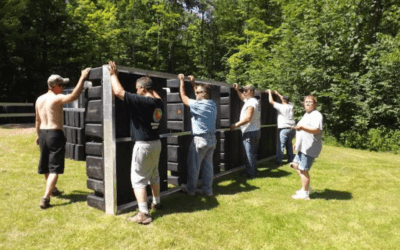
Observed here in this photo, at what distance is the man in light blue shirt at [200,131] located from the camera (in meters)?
4.87

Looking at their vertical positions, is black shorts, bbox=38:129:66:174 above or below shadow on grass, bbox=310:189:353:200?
above

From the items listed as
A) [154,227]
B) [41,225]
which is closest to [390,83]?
[154,227]

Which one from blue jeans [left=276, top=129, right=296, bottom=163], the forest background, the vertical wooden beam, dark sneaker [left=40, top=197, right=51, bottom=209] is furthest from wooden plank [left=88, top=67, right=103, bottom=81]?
the forest background

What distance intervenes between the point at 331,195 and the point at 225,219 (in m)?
2.61

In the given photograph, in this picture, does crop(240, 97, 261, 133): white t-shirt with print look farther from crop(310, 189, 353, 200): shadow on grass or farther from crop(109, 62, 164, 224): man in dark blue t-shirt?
crop(109, 62, 164, 224): man in dark blue t-shirt

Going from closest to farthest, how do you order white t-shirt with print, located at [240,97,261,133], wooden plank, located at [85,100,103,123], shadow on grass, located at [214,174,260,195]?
wooden plank, located at [85,100,103,123] → shadow on grass, located at [214,174,260,195] → white t-shirt with print, located at [240,97,261,133]

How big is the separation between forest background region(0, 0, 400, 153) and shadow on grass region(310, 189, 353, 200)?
8.97 meters

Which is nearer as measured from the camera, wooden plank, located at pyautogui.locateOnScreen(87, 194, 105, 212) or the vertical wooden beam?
the vertical wooden beam

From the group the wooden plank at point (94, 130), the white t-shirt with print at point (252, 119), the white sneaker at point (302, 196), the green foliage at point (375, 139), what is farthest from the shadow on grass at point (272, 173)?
the green foliage at point (375, 139)

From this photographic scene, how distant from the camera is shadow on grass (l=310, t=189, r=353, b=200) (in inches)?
214

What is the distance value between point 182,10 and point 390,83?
21.0 meters

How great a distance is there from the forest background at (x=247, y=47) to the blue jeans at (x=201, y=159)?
10.9 meters

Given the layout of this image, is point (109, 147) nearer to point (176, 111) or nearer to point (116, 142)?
point (116, 142)

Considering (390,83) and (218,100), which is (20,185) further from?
(390,83)
